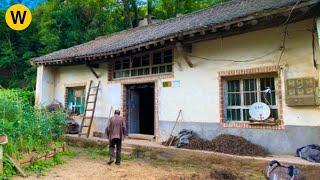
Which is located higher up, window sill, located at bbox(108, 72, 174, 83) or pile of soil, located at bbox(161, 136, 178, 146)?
window sill, located at bbox(108, 72, 174, 83)

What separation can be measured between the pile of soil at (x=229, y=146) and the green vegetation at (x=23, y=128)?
3.81 m

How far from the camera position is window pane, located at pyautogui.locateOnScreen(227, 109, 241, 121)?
8.95 metres

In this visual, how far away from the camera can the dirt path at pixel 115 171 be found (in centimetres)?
694

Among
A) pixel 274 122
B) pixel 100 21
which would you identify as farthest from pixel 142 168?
pixel 100 21

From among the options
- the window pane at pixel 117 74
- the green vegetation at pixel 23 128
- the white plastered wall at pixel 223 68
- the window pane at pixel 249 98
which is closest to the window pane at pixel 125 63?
the window pane at pixel 117 74

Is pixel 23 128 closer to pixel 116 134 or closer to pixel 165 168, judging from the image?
pixel 116 134

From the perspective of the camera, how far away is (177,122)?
33.2ft

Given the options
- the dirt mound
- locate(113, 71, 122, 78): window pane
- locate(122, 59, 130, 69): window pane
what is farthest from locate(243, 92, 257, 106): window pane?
locate(113, 71, 122, 78): window pane

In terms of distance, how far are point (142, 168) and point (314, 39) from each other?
511cm

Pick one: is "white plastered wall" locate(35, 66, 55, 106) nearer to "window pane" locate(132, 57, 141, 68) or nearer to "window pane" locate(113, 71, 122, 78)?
"window pane" locate(113, 71, 122, 78)

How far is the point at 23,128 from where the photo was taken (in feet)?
24.5

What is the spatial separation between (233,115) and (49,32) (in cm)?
1724

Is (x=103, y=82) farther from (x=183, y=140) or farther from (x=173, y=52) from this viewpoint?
(x=183, y=140)

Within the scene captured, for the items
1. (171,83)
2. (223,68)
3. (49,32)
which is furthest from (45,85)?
(223,68)
